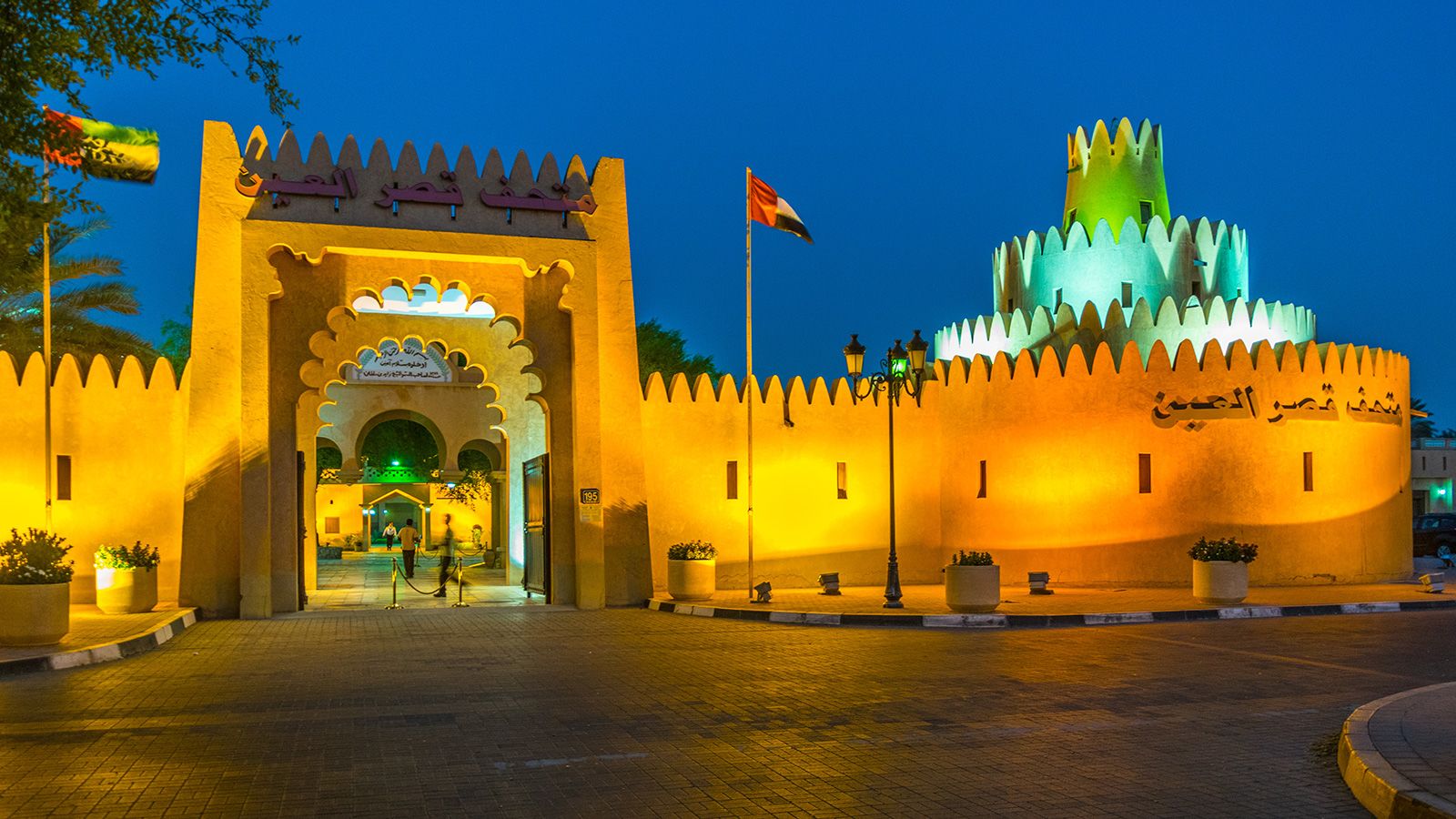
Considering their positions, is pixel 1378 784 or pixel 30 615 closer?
pixel 1378 784

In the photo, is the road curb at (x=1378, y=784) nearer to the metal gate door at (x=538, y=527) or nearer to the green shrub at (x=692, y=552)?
the green shrub at (x=692, y=552)

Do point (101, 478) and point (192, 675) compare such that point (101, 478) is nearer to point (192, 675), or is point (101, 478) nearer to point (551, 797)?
point (192, 675)

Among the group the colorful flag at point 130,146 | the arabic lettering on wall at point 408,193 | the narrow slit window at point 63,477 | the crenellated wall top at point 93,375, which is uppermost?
the colorful flag at point 130,146

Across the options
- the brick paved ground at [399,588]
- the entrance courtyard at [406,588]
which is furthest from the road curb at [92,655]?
the brick paved ground at [399,588]

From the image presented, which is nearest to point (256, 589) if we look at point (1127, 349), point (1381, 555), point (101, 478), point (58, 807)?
point (101, 478)

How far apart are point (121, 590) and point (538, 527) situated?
6857 mm

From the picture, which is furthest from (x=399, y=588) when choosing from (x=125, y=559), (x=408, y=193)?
(x=408, y=193)

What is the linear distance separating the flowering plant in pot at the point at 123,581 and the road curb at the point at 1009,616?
788 centimetres

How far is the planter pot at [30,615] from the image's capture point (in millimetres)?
14375

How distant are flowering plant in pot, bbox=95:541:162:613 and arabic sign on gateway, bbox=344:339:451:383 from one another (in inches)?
627

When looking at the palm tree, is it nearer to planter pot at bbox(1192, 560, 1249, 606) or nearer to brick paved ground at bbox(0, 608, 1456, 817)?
brick paved ground at bbox(0, 608, 1456, 817)

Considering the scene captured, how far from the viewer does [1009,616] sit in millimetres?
17875

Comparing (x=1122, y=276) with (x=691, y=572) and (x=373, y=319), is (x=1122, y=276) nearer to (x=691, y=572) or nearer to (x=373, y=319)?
(x=691, y=572)

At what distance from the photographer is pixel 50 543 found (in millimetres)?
15516
